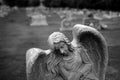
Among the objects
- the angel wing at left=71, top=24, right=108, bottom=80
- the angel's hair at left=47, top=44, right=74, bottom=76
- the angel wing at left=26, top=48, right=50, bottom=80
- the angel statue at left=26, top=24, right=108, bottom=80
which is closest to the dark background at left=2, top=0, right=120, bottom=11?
the angel wing at left=71, top=24, right=108, bottom=80

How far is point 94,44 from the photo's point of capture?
11.7ft

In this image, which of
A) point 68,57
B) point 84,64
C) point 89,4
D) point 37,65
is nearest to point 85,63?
point 84,64

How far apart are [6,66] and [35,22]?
12.2m

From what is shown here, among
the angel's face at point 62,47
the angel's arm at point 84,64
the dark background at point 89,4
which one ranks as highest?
the angel's face at point 62,47

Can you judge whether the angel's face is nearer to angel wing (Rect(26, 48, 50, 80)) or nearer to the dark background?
angel wing (Rect(26, 48, 50, 80))

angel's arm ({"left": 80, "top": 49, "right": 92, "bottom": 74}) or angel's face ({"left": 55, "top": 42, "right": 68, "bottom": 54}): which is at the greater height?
angel's face ({"left": 55, "top": 42, "right": 68, "bottom": 54})

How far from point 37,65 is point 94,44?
3.57 feet

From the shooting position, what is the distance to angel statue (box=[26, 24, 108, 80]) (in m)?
3.28

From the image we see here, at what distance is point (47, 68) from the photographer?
3.44m

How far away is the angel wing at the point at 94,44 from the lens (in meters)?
3.37

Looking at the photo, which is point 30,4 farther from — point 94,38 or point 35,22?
point 94,38

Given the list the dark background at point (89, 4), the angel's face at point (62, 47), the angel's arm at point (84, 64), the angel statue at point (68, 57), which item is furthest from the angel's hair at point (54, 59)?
the dark background at point (89, 4)

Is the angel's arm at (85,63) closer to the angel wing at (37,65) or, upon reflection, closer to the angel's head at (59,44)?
the angel's head at (59,44)

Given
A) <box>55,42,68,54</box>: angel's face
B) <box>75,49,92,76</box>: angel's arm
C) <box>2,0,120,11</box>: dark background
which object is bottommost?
<box>2,0,120,11</box>: dark background
